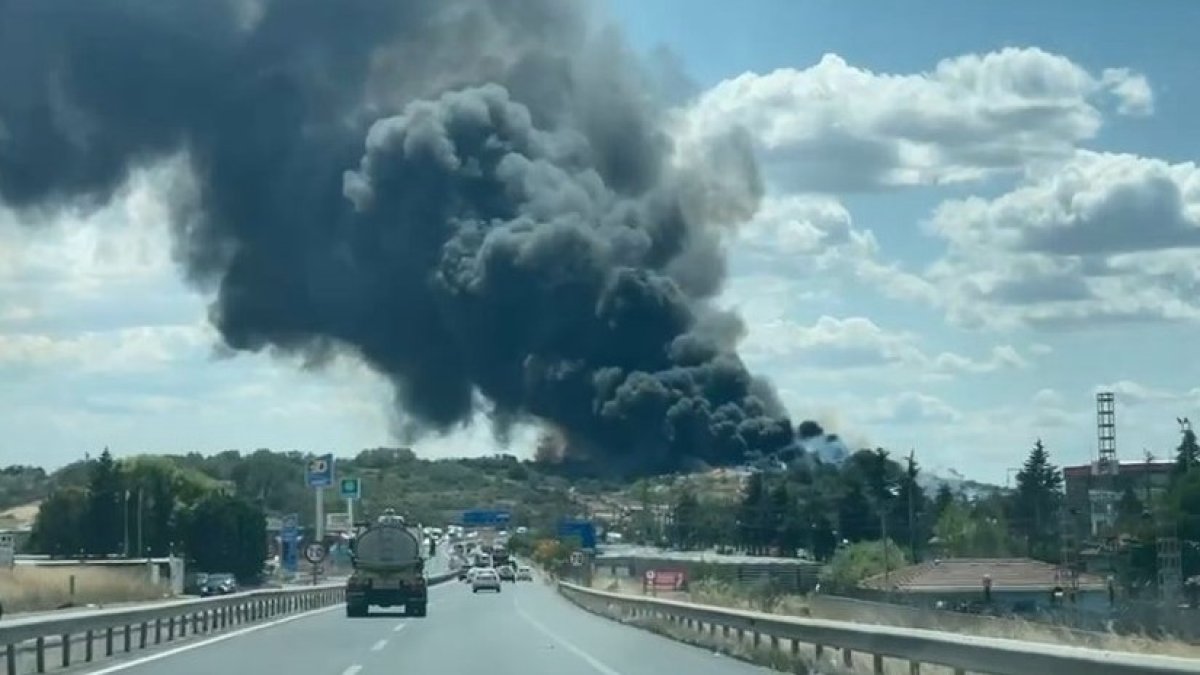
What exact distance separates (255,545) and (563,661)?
8125 cm

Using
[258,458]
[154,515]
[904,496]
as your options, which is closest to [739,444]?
[904,496]

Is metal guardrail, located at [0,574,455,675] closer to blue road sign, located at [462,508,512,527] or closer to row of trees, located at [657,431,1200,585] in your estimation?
row of trees, located at [657,431,1200,585]

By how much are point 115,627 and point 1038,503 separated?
74.6 feet

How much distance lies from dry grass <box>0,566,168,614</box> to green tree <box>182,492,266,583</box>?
28611mm

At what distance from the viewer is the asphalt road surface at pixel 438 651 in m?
25.3

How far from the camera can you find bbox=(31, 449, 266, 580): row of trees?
342 feet

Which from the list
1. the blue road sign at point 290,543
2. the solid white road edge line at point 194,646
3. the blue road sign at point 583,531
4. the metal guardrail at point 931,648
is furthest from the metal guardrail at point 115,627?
the blue road sign at point 583,531

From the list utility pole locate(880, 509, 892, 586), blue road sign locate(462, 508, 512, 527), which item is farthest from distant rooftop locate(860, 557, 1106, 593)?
blue road sign locate(462, 508, 512, 527)

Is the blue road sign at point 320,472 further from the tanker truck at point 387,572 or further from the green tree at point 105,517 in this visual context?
the tanker truck at point 387,572

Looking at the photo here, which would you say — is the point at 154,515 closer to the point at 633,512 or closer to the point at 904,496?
the point at 633,512

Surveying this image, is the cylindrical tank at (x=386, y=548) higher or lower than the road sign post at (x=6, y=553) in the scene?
higher

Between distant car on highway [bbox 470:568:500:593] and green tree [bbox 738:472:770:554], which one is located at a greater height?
green tree [bbox 738:472:770:554]

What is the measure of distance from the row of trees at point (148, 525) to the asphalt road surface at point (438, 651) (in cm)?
6054

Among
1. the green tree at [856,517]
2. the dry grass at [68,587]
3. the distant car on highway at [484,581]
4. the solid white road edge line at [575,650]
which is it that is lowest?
the distant car on highway at [484,581]
